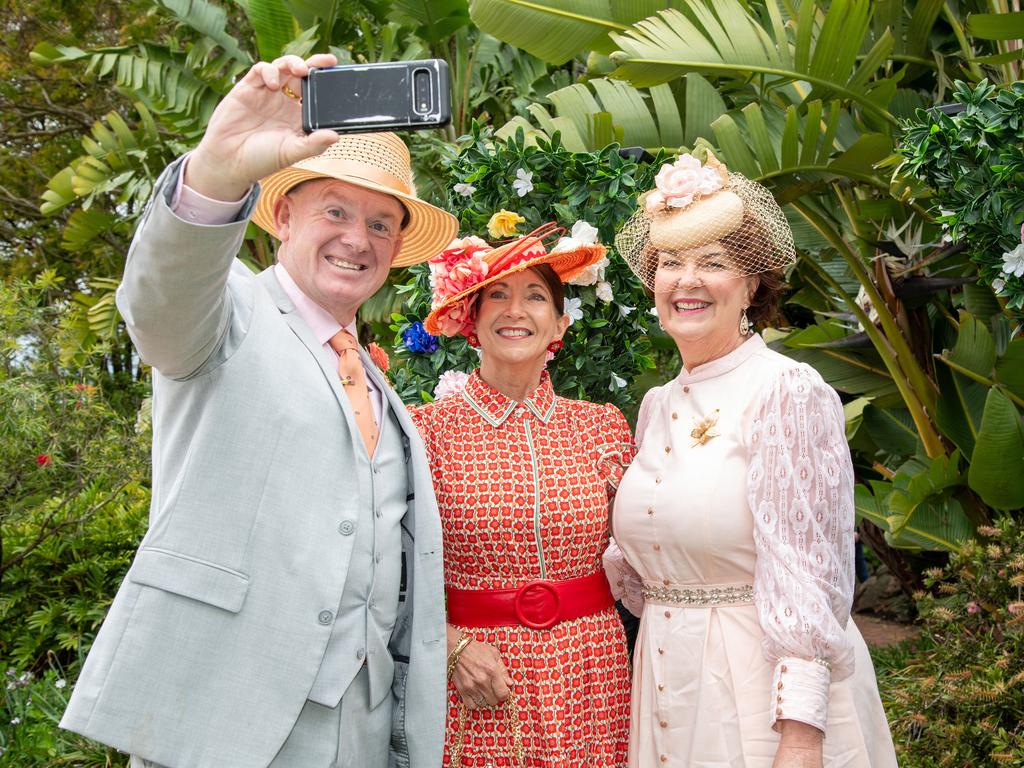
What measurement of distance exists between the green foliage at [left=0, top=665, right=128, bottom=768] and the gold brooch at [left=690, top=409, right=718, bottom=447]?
12.3 ft

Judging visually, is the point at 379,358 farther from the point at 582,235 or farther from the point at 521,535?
the point at 582,235

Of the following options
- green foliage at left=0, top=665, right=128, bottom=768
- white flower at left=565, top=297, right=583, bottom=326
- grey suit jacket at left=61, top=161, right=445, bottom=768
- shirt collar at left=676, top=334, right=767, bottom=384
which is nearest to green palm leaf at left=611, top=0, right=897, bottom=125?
white flower at left=565, top=297, right=583, bottom=326

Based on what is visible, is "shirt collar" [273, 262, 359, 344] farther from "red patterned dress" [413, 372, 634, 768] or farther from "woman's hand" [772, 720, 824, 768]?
"woman's hand" [772, 720, 824, 768]

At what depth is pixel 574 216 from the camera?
353 centimetres

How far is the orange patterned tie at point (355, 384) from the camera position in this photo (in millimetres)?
2504

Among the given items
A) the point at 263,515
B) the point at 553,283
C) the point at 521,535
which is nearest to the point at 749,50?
the point at 553,283

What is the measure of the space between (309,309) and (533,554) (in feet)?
2.99

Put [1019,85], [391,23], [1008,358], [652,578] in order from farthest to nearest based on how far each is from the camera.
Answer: [391,23], [1008,358], [1019,85], [652,578]

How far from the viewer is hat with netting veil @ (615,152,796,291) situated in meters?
2.78

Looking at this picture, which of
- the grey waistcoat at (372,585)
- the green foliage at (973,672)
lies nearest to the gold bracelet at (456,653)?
the grey waistcoat at (372,585)

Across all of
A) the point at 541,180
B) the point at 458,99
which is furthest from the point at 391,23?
the point at 541,180

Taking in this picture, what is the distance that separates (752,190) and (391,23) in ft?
21.9

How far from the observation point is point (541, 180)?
3578 millimetres

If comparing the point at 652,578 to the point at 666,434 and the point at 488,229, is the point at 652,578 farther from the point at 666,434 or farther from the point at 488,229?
the point at 488,229
